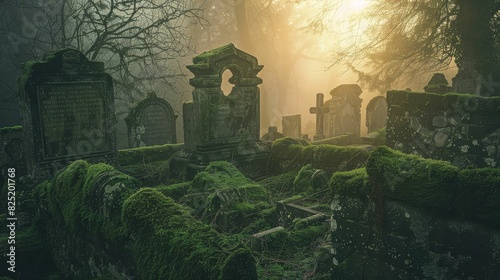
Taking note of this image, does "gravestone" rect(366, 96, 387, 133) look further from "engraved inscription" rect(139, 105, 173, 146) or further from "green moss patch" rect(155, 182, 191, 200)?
"green moss patch" rect(155, 182, 191, 200)

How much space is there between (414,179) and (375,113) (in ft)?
50.2

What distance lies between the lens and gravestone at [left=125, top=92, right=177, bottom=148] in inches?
501

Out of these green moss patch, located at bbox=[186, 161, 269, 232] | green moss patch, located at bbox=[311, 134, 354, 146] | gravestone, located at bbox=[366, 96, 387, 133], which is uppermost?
gravestone, located at bbox=[366, 96, 387, 133]

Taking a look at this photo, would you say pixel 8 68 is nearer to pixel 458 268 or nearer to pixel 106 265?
pixel 106 265

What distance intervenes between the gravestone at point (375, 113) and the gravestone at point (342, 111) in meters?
1.02

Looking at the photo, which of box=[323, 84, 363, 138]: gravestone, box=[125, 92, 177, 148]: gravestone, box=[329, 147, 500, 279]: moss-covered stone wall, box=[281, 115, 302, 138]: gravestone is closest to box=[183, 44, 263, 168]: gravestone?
box=[125, 92, 177, 148]: gravestone

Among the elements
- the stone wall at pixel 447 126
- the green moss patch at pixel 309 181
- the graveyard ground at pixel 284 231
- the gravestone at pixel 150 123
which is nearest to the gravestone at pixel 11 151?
the graveyard ground at pixel 284 231

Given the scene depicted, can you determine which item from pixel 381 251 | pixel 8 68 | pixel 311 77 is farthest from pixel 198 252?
pixel 311 77

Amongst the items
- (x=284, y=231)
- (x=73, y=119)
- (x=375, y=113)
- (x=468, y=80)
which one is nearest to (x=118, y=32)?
(x=73, y=119)

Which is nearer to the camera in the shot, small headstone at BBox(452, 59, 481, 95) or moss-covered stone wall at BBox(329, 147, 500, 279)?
moss-covered stone wall at BBox(329, 147, 500, 279)

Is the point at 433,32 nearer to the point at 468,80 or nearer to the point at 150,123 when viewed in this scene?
the point at 468,80

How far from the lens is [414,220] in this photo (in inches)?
112

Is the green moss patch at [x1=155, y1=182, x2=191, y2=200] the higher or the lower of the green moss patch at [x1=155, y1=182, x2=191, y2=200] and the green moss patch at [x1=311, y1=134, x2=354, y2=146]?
the lower

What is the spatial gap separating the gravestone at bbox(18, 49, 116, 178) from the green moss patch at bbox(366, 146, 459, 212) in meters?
7.04
